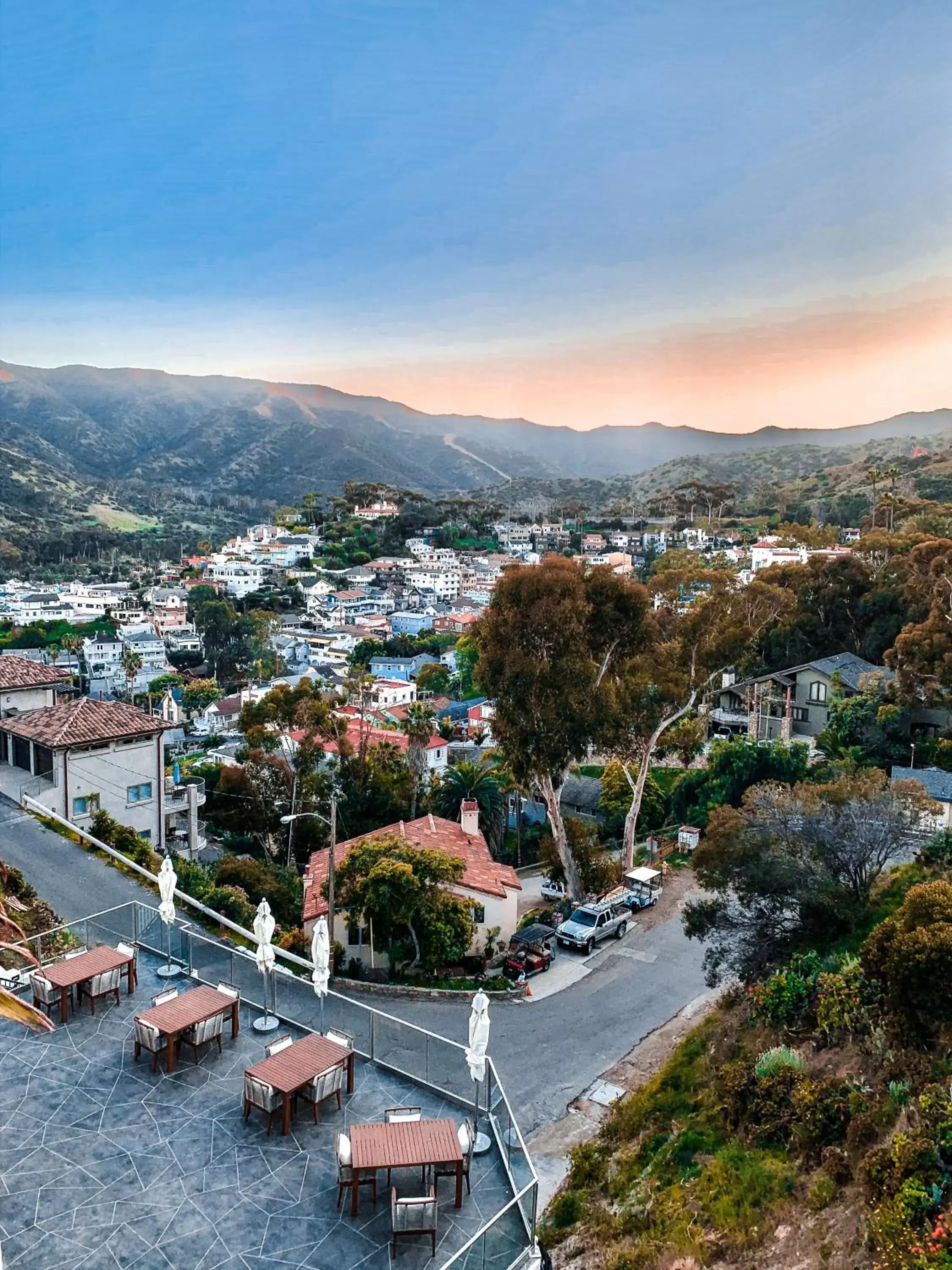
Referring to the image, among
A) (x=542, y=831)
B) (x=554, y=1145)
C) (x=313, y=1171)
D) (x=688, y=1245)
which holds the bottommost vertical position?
(x=542, y=831)

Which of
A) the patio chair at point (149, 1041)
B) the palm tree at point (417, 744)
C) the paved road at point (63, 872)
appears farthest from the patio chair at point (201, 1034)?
the palm tree at point (417, 744)

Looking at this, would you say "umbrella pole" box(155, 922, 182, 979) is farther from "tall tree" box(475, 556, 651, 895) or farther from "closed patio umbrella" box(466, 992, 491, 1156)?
"tall tree" box(475, 556, 651, 895)

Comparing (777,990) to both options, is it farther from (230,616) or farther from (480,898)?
(230,616)

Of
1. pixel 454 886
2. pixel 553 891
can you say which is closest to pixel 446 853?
pixel 454 886

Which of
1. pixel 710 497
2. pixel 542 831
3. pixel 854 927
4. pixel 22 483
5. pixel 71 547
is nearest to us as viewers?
pixel 854 927

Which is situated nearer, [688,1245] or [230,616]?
[688,1245]

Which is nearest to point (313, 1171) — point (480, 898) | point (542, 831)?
point (480, 898)
